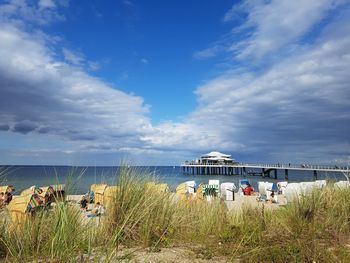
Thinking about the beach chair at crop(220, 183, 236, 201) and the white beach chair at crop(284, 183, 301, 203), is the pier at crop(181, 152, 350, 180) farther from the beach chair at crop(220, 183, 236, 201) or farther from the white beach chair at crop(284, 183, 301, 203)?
the white beach chair at crop(284, 183, 301, 203)

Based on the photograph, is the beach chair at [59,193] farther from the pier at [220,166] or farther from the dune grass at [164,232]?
the pier at [220,166]

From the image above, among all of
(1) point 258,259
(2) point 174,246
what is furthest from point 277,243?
(2) point 174,246

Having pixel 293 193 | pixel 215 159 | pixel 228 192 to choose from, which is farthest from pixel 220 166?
pixel 293 193

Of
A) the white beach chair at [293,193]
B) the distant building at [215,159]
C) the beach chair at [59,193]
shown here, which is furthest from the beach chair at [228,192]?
the distant building at [215,159]

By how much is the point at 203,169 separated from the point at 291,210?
71.6 metres

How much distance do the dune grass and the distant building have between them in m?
68.4

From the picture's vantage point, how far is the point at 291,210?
5660mm

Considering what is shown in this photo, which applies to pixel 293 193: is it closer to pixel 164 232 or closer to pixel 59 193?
pixel 164 232

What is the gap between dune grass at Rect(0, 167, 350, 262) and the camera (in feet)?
10.7

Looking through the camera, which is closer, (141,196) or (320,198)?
(141,196)

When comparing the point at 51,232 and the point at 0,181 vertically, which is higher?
the point at 0,181

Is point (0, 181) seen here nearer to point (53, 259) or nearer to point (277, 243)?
point (53, 259)

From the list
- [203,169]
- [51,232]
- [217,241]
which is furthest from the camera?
[203,169]

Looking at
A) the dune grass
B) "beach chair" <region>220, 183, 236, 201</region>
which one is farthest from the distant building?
the dune grass
